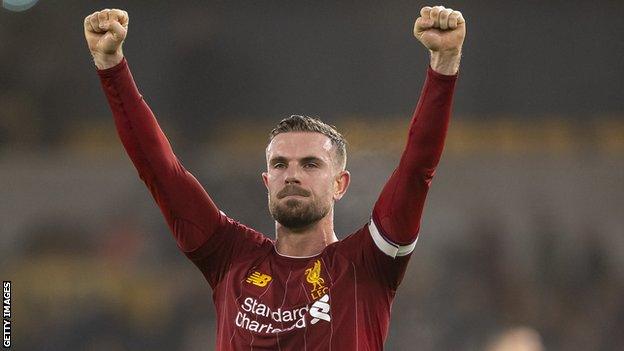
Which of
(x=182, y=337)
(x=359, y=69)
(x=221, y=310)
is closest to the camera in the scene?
(x=221, y=310)

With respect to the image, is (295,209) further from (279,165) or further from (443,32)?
(443,32)

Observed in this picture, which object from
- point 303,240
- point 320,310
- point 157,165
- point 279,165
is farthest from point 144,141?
point 320,310

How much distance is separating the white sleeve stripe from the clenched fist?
467 millimetres

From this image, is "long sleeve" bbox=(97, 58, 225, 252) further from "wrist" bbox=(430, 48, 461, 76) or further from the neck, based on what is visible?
"wrist" bbox=(430, 48, 461, 76)

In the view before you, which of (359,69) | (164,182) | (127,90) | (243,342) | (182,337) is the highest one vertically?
(359,69)

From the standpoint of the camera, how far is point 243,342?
2209 mm

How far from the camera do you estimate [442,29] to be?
6.70 feet

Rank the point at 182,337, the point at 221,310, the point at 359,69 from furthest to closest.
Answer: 1. the point at 359,69
2. the point at 182,337
3. the point at 221,310

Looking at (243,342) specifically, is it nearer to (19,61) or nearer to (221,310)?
(221,310)

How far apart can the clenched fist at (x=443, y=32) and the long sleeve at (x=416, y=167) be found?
5 centimetres

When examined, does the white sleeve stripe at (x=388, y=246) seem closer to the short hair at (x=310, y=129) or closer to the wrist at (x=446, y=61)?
the short hair at (x=310, y=129)

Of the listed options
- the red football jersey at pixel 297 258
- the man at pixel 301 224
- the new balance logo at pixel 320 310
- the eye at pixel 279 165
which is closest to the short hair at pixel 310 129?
the man at pixel 301 224

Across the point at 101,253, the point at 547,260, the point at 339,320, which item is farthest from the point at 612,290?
the point at 339,320

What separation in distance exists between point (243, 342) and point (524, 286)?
138 inches
